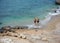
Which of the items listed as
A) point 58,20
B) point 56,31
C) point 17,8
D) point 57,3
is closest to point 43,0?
point 57,3

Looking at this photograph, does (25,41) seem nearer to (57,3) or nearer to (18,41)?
(18,41)

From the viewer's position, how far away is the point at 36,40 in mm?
13211

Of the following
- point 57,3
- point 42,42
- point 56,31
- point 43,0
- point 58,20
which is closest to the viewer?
point 42,42

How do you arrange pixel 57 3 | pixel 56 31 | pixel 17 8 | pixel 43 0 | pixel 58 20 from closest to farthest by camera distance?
1. pixel 56 31
2. pixel 58 20
3. pixel 17 8
4. pixel 57 3
5. pixel 43 0

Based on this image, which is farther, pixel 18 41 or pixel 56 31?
pixel 56 31

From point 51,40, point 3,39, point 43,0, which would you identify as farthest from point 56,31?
point 43,0

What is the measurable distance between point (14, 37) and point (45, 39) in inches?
93.1

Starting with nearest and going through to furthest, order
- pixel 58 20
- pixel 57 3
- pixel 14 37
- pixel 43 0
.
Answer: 1. pixel 14 37
2. pixel 58 20
3. pixel 57 3
4. pixel 43 0

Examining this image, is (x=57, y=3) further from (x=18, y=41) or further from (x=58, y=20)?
(x=18, y=41)

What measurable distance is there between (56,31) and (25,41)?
11.5 feet

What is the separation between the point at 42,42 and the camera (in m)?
12.9

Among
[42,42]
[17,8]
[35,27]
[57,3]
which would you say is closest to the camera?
[42,42]

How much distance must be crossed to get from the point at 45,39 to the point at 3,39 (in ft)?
9.73

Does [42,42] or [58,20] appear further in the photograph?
[58,20]
